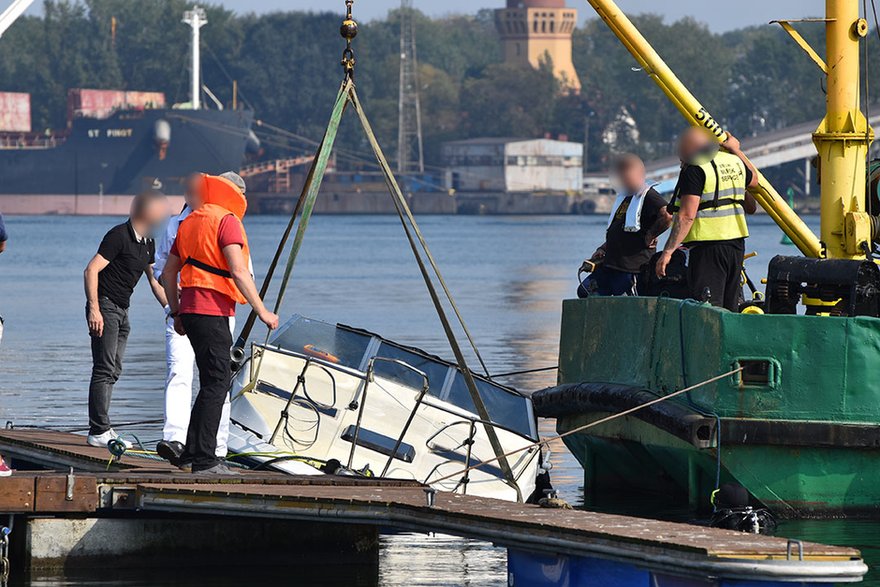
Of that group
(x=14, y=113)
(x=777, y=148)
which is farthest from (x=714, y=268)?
(x=14, y=113)

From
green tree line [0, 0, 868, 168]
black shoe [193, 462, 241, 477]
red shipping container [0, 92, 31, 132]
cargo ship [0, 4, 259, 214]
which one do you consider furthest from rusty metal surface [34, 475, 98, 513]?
green tree line [0, 0, 868, 168]

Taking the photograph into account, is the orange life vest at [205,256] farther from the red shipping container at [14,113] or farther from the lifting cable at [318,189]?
the red shipping container at [14,113]

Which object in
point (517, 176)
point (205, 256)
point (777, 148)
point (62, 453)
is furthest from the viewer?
point (517, 176)

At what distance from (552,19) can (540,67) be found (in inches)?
322

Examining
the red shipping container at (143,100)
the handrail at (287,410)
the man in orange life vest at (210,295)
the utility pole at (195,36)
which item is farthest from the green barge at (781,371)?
the red shipping container at (143,100)

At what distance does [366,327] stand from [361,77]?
13280cm

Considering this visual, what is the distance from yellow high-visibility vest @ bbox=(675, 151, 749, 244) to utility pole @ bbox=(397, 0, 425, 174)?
5290 inches

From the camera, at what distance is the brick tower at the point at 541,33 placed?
552 feet

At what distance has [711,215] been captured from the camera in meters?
11.3

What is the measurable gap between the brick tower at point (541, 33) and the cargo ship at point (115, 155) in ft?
149

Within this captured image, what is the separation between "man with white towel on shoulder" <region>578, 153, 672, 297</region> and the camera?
39.9 feet

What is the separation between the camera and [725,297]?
1153 cm

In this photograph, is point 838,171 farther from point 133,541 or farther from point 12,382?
point 12,382

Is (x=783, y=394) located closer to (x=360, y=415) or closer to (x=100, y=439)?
(x=360, y=415)
